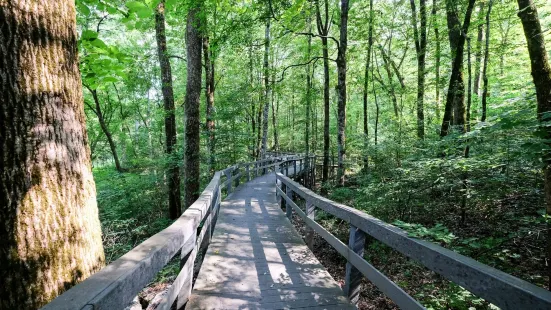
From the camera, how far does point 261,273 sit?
3.78 m

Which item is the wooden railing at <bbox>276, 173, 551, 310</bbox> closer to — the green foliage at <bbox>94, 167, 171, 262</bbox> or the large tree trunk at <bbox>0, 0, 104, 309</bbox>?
the large tree trunk at <bbox>0, 0, 104, 309</bbox>

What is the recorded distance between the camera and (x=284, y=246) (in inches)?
193

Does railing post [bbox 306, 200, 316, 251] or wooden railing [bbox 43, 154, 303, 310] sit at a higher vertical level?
wooden railing [bbox 43, 154, 303, 310]

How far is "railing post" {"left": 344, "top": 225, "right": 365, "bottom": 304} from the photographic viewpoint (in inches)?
115

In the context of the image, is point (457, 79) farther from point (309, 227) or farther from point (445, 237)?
point (445, 237)

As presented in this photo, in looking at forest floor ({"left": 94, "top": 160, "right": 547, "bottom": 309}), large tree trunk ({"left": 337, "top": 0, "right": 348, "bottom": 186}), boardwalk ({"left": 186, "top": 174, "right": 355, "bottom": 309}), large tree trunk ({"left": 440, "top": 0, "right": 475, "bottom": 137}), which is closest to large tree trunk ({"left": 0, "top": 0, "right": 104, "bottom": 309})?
boardwalk ({"left": 186, "top": 174, "right": 355, "bottom": 309})

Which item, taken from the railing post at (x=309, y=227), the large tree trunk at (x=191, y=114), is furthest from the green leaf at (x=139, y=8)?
the large tree trunk at (x=191, y=114)

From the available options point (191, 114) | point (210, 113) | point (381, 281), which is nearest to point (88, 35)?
point (381, 281)

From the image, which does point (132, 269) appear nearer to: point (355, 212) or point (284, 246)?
point (355, 212)

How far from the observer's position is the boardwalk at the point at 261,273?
3.06 meters

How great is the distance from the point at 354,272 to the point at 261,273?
1341mm

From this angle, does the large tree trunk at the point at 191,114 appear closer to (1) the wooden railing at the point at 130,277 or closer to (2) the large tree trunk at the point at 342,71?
(2) the large tree trunk at the point at 342,71

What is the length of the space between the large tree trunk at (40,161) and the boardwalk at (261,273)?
167cm

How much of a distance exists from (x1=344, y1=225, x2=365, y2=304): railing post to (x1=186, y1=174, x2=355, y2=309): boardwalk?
0.11m
